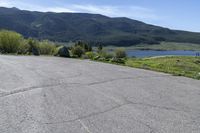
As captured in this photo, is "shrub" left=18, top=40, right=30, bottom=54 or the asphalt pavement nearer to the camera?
the asphalt pavement

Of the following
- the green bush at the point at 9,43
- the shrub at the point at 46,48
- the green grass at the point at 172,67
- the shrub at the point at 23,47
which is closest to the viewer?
the green grass at the point at 172,67

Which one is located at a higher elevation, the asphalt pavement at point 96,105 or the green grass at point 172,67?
the asphalt pavement at point 96,105

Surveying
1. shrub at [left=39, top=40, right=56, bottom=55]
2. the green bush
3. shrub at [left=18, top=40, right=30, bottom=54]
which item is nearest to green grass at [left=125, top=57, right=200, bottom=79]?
shrub at [left=18, top=40, right=30, bottom=54]

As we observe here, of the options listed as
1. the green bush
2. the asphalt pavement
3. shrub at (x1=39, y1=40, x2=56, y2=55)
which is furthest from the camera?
shrub at (x1=39, y1=40, x2=56, y2=55)

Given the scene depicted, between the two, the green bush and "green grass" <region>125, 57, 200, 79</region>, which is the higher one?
the green bush

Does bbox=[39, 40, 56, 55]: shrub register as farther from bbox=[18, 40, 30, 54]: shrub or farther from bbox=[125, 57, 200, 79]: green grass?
bbox=[125, 57, 200, 79]: green grass

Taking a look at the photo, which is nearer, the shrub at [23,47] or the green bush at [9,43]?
the green bush at [9,43]

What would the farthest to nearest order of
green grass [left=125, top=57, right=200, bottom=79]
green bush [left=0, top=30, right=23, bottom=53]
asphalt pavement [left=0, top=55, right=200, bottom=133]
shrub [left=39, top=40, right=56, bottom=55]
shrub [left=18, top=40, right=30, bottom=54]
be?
shrub [left=39, top=40, right=56, bottom=55] < shrub [left=18, top=40, right=30, bottom=54] < green bush [left=0, top=30, right=23, bottom=53] < green grass [left=125, top=57, right=200, bottom=79] < asphalt pavement [left=0, top=55, right=200, bottom=133]

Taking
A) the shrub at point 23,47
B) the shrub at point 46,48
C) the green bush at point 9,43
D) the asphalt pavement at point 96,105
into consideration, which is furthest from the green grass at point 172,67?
the shrub at point 46,48

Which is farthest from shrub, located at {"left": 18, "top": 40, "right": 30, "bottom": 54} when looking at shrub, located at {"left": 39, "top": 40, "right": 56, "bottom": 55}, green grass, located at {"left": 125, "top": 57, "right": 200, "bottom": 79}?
green grass, located at {"left": 125, "top": 57, "right": 200, "bottom": 79}

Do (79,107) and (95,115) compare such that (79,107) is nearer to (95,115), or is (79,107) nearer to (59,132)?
(95,115)

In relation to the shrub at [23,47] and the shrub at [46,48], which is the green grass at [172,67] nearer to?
the shrub at [23,47]

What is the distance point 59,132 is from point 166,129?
6.35ft

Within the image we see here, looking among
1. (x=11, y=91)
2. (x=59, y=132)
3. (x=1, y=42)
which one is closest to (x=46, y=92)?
(x=11, y=91)
